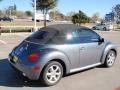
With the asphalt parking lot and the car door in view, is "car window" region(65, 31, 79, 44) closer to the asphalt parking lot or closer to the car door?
the car door

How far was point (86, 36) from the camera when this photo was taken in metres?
7.00

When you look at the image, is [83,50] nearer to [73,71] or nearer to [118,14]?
[73,71]

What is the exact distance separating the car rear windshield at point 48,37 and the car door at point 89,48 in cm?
74

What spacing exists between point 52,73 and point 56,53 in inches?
20.6

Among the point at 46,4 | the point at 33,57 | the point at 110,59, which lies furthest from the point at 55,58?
the point at 46,4

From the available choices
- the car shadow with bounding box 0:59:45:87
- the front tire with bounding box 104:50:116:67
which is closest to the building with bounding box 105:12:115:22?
the front tire with bounding box 104:50:116:67

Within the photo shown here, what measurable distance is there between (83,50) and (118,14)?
5133 cm

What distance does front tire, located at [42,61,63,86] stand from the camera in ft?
19.2

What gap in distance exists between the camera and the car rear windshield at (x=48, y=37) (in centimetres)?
622

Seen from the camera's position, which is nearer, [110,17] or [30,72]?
[30,72]

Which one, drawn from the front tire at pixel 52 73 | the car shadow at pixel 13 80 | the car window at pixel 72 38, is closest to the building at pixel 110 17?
the car window at pixel 72 38

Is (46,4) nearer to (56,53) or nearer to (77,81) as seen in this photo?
(77,81)

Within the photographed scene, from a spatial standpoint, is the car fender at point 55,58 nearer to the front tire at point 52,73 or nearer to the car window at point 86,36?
the front tire at point 52,73

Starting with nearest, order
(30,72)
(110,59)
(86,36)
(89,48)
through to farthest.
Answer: (30,72) < (89,48) < (86,36) < (110,59)
